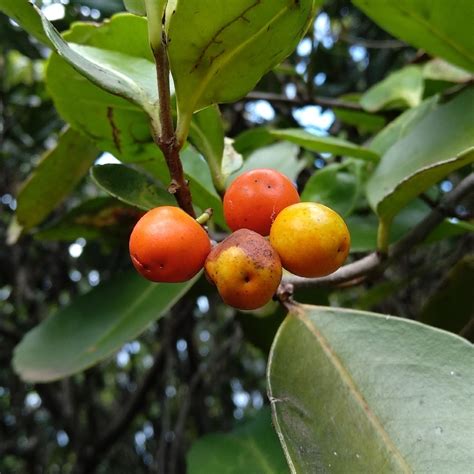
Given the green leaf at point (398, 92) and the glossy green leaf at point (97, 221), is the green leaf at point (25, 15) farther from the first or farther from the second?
the green leaf at point (398, 92)

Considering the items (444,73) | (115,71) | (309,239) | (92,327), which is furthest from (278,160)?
(309,239)

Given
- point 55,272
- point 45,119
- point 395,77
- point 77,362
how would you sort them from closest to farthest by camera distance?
point 77,362 → point 395,77 → point 45,119 → point 55,272

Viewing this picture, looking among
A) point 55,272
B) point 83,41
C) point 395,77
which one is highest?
point 83,41

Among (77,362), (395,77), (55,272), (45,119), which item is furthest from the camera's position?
(55,272)

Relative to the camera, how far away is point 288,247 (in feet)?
1.90

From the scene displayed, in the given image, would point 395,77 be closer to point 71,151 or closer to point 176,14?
point 71,151

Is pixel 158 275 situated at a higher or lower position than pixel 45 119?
higher

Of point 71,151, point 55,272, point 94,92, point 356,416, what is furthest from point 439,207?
point 55,272

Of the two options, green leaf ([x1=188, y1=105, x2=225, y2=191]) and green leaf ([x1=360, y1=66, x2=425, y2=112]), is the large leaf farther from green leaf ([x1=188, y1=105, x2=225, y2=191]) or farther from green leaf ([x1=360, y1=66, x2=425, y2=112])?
green leaf ([x1=188, y1=105, x2=225, y2=191])

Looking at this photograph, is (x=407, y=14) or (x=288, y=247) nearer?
(x=288, y=247)

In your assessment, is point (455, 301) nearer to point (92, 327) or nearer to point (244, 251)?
point (92, 327)

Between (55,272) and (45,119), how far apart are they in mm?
577

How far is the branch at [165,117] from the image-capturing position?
56 centimetres

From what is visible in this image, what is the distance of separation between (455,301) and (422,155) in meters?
0.42
